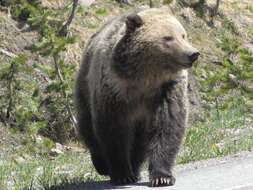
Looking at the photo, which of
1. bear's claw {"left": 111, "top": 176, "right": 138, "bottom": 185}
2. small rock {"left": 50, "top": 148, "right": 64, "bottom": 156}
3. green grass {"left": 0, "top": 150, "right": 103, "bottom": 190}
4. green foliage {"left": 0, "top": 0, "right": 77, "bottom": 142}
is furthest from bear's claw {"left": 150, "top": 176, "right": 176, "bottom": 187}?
green foliage {"left": 0, "top": 0, "right": 77, "bottom": 142}

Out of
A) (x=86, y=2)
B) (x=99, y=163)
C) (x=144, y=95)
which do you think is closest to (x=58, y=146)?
(x=86, y=2)

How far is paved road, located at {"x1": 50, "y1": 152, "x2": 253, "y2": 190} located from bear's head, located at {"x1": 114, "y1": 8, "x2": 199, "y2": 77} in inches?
38.8

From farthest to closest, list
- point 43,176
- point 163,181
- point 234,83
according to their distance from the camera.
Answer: point 234,83 → point 43,176 → point 163,181

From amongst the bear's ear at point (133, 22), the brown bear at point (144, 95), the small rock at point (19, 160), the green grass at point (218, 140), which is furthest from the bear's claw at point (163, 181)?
the small rock at point (19, 160)

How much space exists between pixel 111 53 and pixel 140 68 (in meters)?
0.32

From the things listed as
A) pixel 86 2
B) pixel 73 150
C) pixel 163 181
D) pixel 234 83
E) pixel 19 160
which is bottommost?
pixel 86 2

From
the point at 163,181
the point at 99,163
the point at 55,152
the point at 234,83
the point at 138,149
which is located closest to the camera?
the point at 163,181

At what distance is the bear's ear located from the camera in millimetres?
7320

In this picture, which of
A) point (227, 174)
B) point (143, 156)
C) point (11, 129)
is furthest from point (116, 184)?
point (11, 129)

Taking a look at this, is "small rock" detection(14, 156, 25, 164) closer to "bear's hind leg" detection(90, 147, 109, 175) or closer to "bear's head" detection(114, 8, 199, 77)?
"bear's hind leg" detection(90, 147, 109, 175)

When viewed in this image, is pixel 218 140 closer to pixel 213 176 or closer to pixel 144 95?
pixel 144 95

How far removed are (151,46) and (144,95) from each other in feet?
1.46

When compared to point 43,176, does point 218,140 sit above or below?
below

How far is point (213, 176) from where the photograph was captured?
7.00 m
